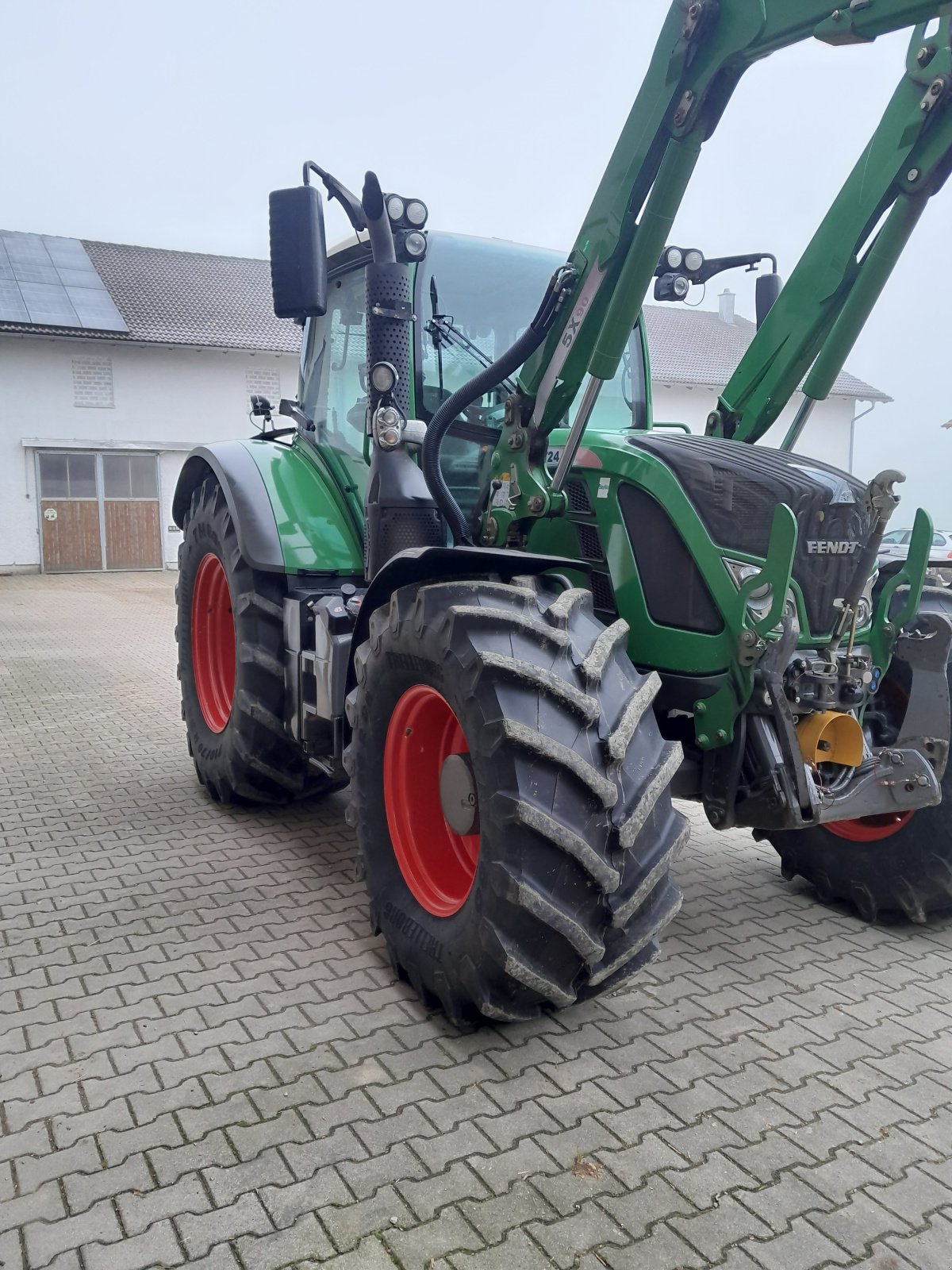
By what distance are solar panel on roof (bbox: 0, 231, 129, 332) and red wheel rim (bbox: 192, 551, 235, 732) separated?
15550mm

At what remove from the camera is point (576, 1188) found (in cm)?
225

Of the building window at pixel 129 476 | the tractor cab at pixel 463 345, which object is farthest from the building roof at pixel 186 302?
the tractor cab at pixel 463 345

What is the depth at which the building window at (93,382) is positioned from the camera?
62.4ft

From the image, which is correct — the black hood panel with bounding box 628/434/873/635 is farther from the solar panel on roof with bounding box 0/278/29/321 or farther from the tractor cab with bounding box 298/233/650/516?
the solar panel on roof with bounding box 0/278/29/321

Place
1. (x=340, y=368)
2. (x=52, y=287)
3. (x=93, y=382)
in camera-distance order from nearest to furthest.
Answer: (x=340, y=368) < (x=93, y=382) < (x=52, y=287)

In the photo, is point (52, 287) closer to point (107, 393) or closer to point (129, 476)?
point (107, 393)

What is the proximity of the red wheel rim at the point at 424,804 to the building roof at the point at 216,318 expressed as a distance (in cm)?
1557

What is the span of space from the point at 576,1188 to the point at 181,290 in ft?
74.7

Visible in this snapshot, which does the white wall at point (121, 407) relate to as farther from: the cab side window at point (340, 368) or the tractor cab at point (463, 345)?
the tractor cab at point (463, 345)

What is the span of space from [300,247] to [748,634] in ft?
5.83

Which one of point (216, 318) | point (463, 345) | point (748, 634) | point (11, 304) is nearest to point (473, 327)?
point (463, 345)

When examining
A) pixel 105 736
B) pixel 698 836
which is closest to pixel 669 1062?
pixel 698 836

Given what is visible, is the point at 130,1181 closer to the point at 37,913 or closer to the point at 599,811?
the point at 599,811

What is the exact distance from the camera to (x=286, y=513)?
4289 millimetres
